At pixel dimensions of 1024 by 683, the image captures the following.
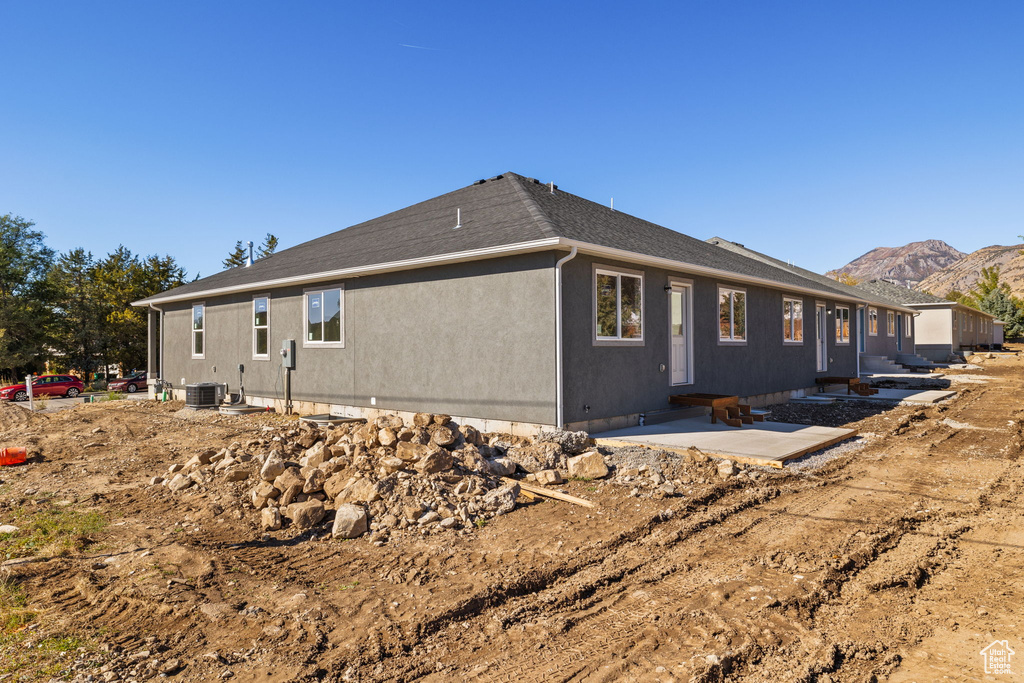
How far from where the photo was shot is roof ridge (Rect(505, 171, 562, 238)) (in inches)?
341

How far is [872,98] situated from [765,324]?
366 inches

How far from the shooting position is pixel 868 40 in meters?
13.9

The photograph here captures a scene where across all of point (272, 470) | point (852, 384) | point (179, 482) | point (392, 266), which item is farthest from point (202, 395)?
point (852, 384)

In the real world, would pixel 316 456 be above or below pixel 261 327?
below

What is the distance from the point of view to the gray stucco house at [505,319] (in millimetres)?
8836

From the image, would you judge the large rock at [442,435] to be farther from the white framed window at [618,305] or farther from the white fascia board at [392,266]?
the white framed window at [618,305]

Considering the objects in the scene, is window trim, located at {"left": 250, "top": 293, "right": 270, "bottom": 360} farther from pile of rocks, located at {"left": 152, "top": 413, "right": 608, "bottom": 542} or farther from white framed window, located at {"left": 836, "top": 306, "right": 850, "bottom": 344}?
white framed window, located at {"left": 836, "top": 306, "right": 850, "bottom": 344}

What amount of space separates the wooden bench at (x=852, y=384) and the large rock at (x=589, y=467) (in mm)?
12926

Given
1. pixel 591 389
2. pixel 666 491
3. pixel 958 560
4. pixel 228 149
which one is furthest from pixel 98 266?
pixel 958 560

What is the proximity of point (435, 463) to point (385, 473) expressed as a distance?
1.86ft

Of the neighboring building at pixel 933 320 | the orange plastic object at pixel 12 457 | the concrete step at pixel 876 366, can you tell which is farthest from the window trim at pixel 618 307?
the neighboring building at pixel 933 320

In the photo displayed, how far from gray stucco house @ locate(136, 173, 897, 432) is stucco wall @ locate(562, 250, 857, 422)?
0.04m

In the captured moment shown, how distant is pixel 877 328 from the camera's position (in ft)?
88.2

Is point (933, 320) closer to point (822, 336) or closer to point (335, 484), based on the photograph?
point (822, 336)
